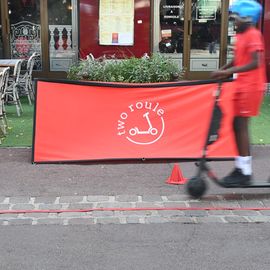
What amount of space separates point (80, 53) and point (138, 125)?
5.89m

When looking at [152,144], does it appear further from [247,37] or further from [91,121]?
[247,37]

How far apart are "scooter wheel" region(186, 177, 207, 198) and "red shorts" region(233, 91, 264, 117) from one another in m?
0.76

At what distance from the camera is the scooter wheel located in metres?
4.86

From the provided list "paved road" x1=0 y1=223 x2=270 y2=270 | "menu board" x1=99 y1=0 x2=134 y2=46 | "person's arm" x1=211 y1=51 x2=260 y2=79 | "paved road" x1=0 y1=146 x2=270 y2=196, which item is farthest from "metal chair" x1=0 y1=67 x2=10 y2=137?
"menu board" x1=99 y1=0 x2=134 y2=46

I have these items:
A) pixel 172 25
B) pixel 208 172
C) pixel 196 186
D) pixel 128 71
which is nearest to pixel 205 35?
pixel 172 25

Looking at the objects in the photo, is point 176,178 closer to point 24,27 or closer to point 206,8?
point 206,8

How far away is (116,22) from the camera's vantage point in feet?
37.9

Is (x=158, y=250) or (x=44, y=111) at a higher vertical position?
(x=44, y=111)

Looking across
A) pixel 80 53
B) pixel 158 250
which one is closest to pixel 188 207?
pixel 158 250

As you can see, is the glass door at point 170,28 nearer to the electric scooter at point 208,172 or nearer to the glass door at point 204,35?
the glass door at point 204,35

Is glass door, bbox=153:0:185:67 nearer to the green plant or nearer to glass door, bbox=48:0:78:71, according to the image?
glass door, bbox=48:0:78:71

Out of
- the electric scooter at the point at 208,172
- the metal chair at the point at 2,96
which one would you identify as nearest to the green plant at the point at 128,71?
the metal chair at the point at 2,96

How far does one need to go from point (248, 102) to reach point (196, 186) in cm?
95

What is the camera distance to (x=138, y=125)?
623cm
